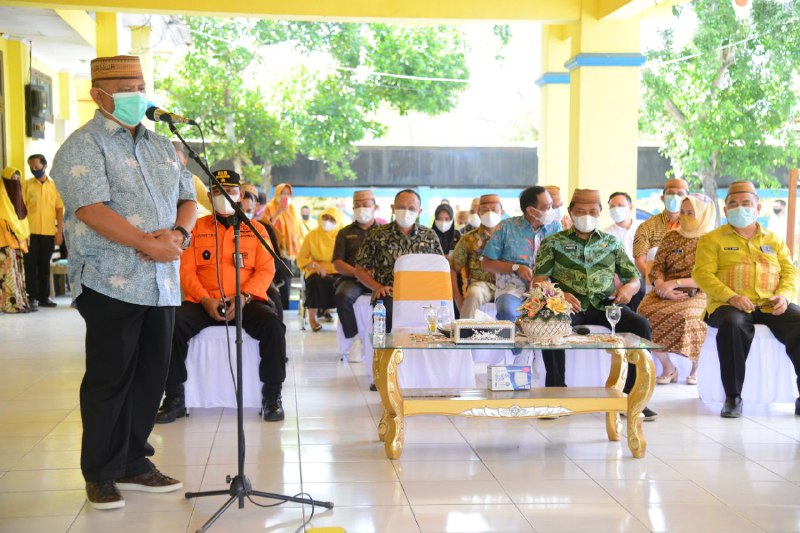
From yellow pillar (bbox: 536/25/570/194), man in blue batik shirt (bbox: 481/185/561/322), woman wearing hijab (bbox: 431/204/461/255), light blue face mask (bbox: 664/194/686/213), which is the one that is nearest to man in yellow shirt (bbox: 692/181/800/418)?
man in blue batik shirt (bbox: 481/185/561/322)

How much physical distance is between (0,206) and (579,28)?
638cm

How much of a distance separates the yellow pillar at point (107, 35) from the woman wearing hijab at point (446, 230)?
15.1 feet

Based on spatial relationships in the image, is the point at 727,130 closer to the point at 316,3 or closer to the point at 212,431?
the point at 316,3

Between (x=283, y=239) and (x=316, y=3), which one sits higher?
(x=316, y=3)

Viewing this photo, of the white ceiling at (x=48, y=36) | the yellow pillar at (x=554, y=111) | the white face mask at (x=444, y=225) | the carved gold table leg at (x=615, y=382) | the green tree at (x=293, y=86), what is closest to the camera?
the carved gold table leg at (x=615, y=382)

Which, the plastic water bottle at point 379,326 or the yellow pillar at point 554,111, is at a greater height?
the yellow pillar at point 554,111

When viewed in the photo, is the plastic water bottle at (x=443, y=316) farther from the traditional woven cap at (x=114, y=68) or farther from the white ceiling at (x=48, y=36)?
the white ceiling at (x=48, y=36)

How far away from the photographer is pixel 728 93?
14180mm

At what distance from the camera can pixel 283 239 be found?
10812mm

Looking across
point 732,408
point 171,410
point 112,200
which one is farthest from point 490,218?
A: point 112,200

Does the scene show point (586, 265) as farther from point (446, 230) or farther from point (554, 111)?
point (554, 111)

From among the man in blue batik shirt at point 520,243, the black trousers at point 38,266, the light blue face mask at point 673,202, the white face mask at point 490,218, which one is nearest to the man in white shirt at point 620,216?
the light blue face mask at point 673,202

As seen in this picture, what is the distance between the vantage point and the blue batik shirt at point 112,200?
11.9ft

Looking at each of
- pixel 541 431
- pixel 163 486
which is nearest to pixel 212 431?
pixel 163 486
